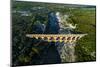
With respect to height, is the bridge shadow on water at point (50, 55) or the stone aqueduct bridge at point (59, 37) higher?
the stone aqueduct bridge at point (59, 37)

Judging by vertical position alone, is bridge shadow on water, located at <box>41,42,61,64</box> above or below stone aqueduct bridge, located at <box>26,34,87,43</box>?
below

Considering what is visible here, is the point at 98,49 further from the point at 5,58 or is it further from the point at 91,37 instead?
the point at 5,58

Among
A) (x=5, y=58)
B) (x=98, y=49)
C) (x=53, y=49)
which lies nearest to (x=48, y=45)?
(x=53, y=49)

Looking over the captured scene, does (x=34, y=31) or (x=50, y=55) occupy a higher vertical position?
(x=34, y=31)

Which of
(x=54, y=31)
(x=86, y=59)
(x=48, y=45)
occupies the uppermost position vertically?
(x=54, y=31)

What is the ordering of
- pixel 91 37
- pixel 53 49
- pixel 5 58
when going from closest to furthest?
pixel 5 58, pixel 53 49, pixel 91 37

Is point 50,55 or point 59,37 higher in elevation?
point 59,37

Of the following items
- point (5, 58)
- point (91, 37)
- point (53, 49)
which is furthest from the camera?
point (91, 37)

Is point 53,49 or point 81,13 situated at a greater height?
point 81,13
